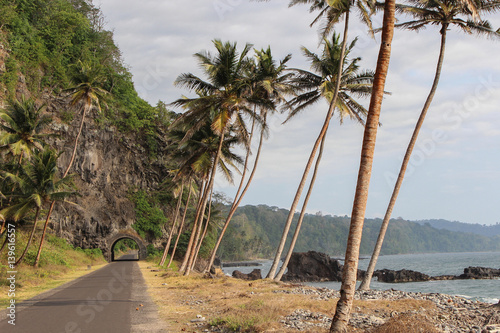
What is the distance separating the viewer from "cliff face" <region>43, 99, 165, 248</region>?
144 ft

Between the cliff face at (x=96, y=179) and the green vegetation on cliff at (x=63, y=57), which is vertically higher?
the green vegetation on cliff at (x=63, y=57)

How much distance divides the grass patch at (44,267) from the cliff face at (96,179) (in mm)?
2227

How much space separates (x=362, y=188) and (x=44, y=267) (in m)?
24.9

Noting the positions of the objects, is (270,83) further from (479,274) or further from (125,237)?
(479,274)

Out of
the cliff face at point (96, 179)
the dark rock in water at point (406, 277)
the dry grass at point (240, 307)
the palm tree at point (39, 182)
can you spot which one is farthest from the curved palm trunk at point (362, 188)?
the dark rock in water at point (406, 277)

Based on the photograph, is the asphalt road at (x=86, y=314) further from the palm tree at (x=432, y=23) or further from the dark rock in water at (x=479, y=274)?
the dark rock in water at (x=479, y=274)

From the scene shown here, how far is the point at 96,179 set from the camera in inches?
1842

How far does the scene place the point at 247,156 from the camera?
2511cm

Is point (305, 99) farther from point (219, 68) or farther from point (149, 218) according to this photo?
point (149, 218)

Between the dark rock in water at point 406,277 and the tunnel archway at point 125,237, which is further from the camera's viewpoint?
the dark rock in water at point 406,277

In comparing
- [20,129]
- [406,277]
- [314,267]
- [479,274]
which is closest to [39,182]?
[20,129]

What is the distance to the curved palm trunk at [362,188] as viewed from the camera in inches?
283

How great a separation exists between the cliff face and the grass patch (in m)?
2.23

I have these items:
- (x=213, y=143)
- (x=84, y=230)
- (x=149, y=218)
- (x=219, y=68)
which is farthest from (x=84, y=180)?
(x=219, y=68)
